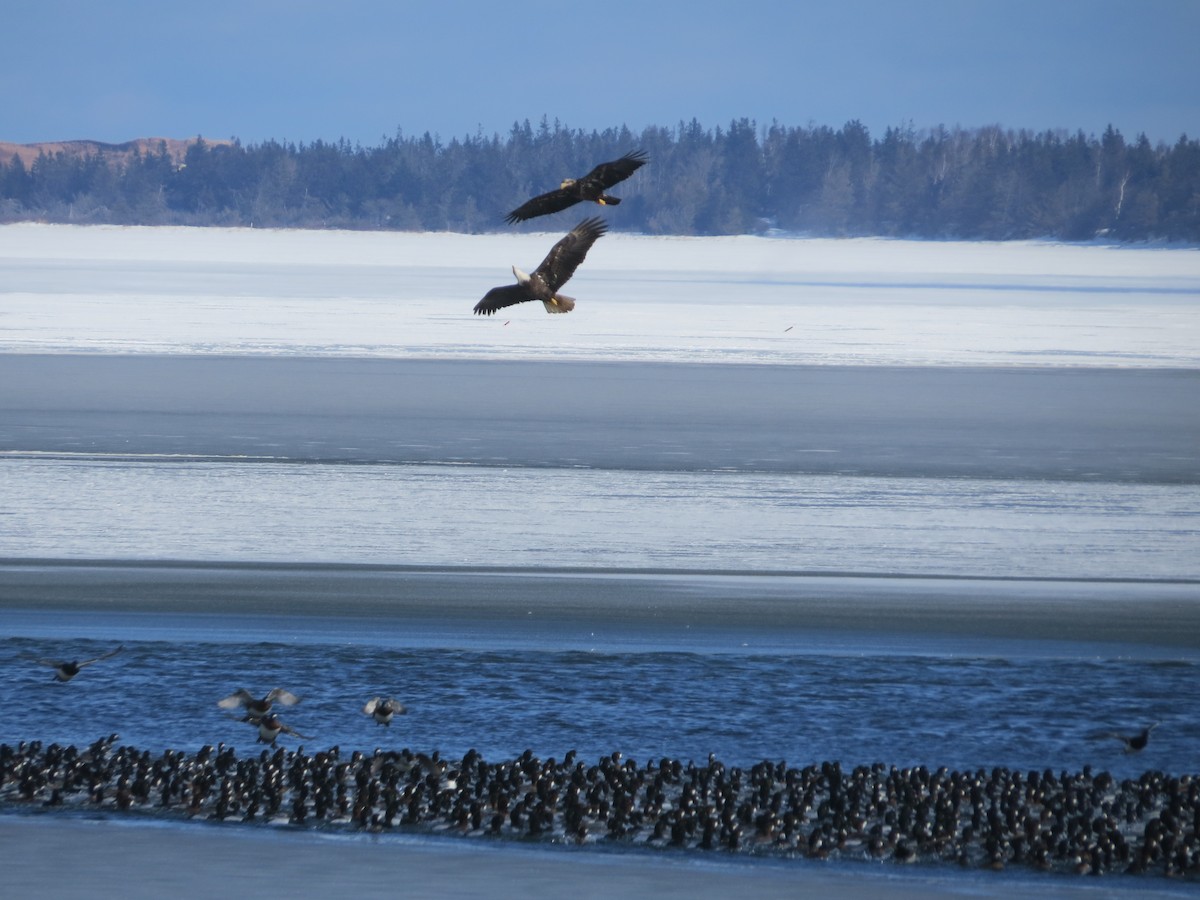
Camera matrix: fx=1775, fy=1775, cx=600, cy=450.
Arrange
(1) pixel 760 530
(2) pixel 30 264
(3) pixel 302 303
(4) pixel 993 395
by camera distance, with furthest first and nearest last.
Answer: (2) pixel 30 264 → (3) pixel 302 303 → (4) pixel 993 395 → (1) pixel 760 530

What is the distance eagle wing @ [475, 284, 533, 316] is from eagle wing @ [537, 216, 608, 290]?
0.77 feet

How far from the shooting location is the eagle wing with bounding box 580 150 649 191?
29.6 feet

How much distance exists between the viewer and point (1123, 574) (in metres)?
10.4

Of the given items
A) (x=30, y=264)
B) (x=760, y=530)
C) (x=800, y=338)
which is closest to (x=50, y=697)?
(x=760, y=530)

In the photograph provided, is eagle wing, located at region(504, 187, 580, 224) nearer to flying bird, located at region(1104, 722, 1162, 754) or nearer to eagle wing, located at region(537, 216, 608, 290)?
eagle wing, located at region(537, 216, 608, 290)

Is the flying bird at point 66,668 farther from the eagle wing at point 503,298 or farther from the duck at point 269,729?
the eagle wing at point 503,298

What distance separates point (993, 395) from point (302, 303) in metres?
22.7

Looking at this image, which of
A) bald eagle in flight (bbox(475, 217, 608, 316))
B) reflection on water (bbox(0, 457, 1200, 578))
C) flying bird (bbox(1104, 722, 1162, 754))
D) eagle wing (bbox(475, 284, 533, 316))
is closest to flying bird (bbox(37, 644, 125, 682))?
reflection on water (bbox(0, 457, 1200, 578))

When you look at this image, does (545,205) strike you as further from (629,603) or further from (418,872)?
(418,872)

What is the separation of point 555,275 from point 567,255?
226mm

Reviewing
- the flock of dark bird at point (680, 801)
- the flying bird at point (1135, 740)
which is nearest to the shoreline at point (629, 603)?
the flying bird at point (1135, 740)

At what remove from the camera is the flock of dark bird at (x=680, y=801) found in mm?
5941

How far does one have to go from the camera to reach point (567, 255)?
31.1 feet

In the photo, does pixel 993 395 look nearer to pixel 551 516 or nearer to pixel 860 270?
pixel 551 516
